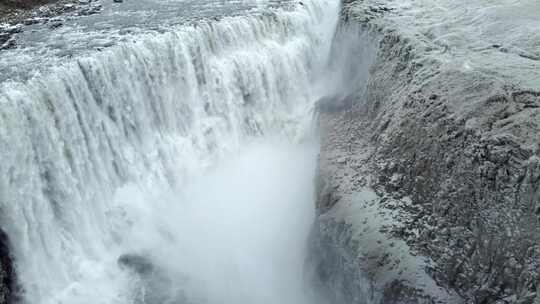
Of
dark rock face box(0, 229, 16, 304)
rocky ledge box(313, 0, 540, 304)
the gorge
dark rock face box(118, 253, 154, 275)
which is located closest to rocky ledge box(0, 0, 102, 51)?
the gorge

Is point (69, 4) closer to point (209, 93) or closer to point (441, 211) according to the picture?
point (209, 93)

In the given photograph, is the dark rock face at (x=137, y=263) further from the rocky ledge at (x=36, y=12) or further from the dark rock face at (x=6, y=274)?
the rocky ledge at (x=36, y=12)

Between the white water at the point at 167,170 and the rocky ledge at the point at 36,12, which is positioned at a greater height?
the rocky ledge at the point at 36,12

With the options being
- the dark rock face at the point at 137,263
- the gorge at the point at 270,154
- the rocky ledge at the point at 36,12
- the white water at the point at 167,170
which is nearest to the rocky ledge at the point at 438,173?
the gorge at the point at 270,154

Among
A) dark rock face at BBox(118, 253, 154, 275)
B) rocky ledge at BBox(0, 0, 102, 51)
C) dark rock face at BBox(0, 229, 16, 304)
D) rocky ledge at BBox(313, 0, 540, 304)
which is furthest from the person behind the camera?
rocky ledge at BBox(0, 0, 102, 51)

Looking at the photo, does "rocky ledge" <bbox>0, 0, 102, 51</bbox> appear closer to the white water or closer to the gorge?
the gorge

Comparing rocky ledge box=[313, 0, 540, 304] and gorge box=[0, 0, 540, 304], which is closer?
rocky ledge box=[313, 0, 540, 304]
